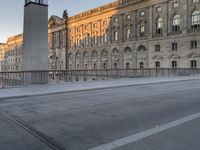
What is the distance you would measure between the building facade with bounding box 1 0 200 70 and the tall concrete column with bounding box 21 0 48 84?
116 feet

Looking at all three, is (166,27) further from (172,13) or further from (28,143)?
(28,143)

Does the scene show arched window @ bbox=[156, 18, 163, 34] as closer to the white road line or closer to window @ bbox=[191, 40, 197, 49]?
window @ bbox=[191, 40, 197, 49]

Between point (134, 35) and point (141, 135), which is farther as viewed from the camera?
point (134, 35)

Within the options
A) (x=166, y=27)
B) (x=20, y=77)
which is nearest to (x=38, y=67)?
(x=20, y=77)

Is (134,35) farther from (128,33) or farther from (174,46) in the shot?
(174,46)

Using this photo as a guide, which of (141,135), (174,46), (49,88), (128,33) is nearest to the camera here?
(141,135)

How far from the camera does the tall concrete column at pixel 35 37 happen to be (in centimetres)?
1816

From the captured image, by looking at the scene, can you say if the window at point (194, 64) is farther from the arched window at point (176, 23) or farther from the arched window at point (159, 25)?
the arched window at point (159, 25)

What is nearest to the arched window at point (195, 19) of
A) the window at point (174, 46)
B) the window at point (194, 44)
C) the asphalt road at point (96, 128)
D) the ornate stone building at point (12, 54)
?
the window at point (194, 44)

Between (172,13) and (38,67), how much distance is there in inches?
1583

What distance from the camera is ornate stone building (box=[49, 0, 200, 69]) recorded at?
1850 inches

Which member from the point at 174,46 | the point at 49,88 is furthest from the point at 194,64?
the point at 49,88

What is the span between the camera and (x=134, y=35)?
5769 cm

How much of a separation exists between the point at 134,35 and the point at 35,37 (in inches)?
1674
